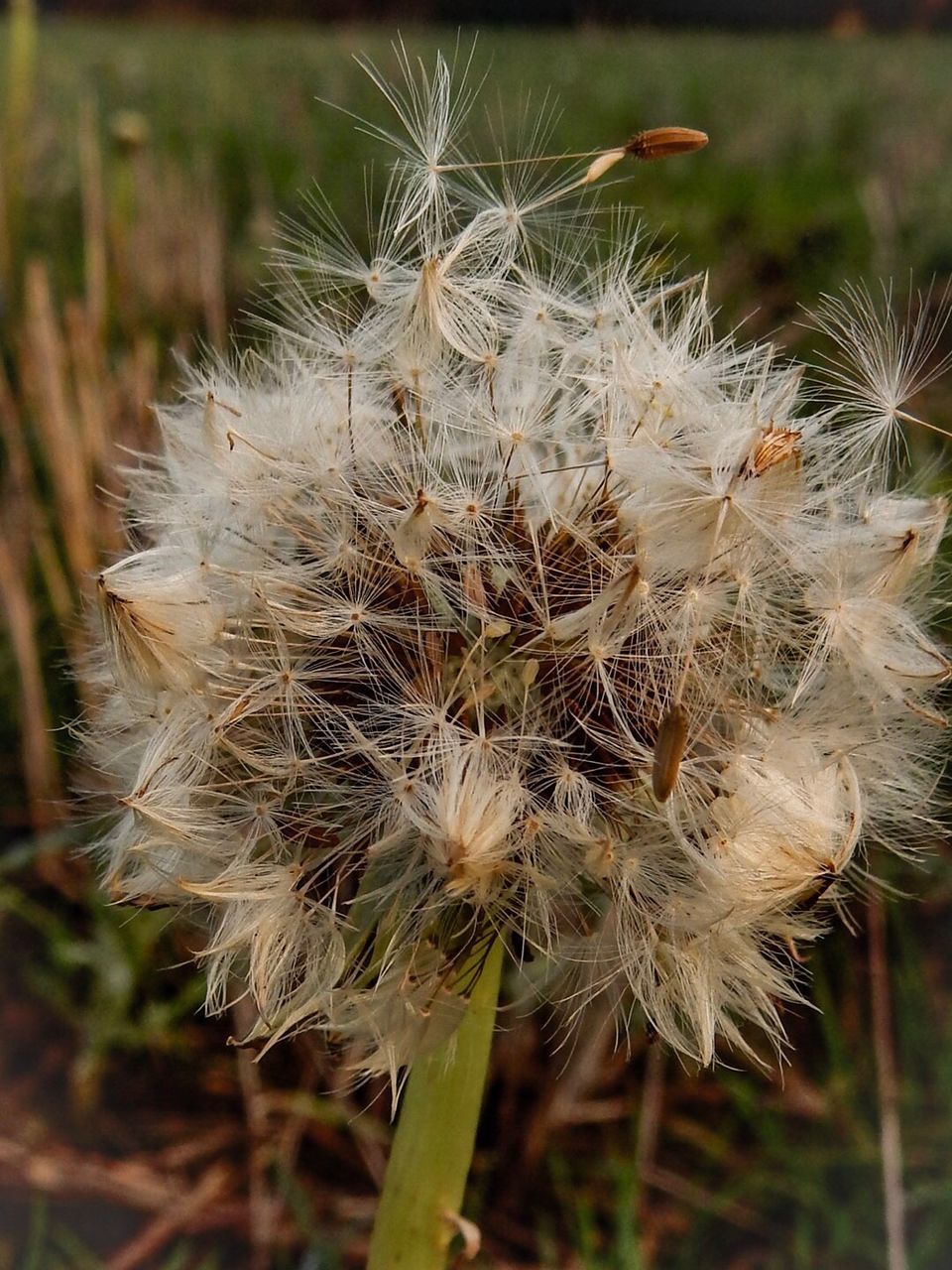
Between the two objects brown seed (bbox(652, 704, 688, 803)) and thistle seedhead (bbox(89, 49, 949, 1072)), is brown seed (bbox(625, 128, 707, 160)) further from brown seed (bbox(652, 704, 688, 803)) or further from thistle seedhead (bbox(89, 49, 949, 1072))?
brown seed (bbox(652, 704, 688, 803))

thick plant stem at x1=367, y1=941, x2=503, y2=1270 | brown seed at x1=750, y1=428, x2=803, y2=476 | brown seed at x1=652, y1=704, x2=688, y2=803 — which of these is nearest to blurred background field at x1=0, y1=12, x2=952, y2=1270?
thick plant stem at x1=367, y1=941, x2=503, y2=1270

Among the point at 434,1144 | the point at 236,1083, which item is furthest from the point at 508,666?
the point at 236,1083

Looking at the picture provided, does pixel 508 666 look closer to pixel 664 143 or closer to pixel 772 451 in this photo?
pixel 772 451

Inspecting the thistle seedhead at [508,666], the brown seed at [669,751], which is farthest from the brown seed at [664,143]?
the brown seed at [669,751]

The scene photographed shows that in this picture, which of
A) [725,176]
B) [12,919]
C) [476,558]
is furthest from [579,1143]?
[725,176]

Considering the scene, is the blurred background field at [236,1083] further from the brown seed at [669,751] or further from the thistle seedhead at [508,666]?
the brown seed at [669,751]
